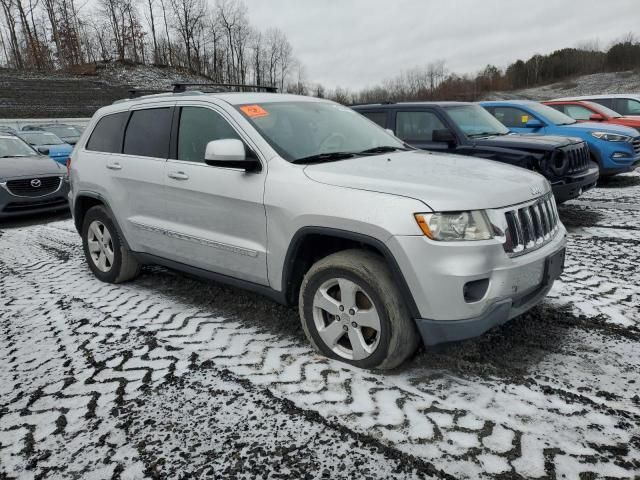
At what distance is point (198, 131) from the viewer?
3.76 metres

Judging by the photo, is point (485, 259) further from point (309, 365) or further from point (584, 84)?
point (584, 84)

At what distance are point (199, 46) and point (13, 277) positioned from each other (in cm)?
7094

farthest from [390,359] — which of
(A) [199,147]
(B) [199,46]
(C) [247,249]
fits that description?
(B) [199,46]

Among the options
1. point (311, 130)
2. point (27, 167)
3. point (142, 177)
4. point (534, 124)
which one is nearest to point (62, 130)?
point (27, 167)

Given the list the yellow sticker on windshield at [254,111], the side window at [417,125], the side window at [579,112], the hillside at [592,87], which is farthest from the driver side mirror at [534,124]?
the hillside at [592,87]

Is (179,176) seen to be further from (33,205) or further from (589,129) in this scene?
(589,129)

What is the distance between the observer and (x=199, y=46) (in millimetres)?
68875

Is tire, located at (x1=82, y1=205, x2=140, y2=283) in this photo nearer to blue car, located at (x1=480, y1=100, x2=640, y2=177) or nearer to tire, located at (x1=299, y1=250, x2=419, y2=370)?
tire, located at (x1=299, y1=250, x2=419, y2=370)

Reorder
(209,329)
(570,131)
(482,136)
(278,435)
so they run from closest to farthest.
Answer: (278,435)
(209,329)
(482,136)
(570,131)

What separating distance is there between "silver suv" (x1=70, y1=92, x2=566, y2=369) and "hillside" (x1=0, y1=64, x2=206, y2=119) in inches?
1276

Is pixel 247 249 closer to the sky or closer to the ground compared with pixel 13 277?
closer to the sky

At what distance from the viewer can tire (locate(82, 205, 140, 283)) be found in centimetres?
460

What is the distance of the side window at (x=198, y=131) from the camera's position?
3594 mm

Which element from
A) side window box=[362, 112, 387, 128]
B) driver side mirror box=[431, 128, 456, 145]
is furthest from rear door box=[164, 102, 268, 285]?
side window box=[362, 112, 387, 128]
